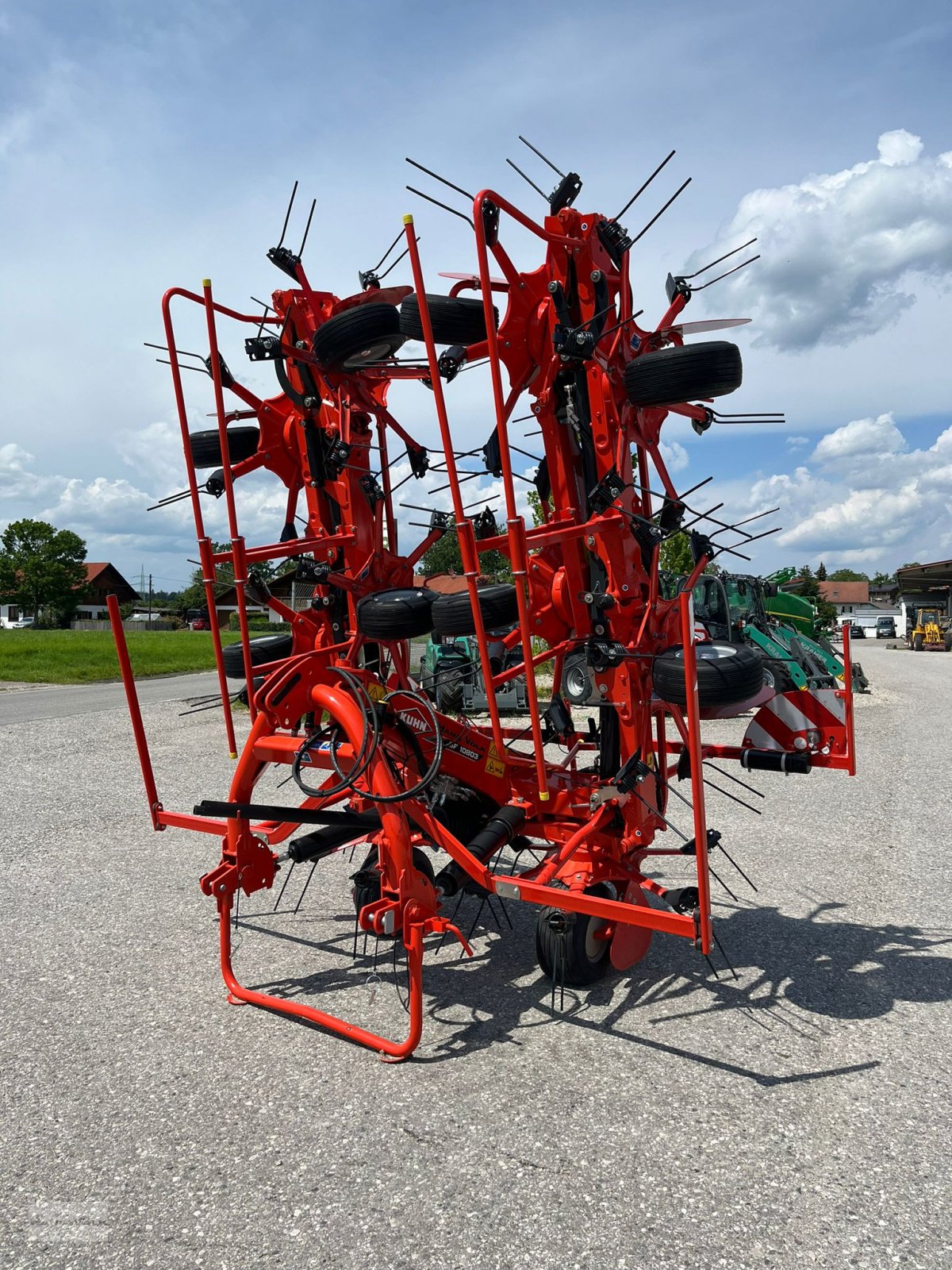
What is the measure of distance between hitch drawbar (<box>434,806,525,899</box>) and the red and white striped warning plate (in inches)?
54.8

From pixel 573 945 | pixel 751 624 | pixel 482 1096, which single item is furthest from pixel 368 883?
pixel 751 624

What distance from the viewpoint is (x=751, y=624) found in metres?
13.8

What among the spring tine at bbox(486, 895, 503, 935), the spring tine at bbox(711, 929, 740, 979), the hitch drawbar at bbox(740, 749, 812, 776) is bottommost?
the spring tine at bbox(711, 929, 740, 979)

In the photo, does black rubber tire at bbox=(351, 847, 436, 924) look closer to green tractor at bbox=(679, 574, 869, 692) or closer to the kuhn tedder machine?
the kuhn tedder machine

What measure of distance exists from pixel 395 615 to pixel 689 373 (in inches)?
75.1

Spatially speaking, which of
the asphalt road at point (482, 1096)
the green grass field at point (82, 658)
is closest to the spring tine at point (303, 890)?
the asphalt road at point (482, 1096)

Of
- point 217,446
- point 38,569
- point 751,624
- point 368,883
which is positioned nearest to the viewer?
point 368,883

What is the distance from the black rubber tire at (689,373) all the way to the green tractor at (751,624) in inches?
321

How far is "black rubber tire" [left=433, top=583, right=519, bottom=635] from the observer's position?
4773mm

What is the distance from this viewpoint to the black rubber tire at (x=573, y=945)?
4.52 m

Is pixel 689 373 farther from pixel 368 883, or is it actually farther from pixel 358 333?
pixel 368 883

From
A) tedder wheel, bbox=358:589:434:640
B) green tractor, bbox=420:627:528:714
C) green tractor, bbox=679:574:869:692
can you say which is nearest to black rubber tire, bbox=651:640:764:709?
tedder wheel, bbox=358:589:434:640

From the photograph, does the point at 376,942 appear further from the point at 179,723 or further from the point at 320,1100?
the point at 179,723

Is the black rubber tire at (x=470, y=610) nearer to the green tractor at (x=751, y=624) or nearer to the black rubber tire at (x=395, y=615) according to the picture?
the black rubber tire at (x=395, y=615)
